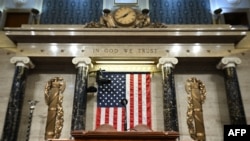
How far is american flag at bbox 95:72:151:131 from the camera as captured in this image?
10305 mm

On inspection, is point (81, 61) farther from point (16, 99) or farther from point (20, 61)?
point (16, 99)

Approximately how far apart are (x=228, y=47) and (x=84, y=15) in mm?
5571

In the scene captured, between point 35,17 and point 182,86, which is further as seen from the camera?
point 35,17

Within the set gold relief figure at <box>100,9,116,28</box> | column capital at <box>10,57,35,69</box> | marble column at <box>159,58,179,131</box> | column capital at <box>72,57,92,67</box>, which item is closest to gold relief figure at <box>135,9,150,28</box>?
gold relief figure at <box>100,9,116,28</box>

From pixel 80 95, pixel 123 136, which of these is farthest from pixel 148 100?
pixel 123 136

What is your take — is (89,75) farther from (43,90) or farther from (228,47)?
(228,47)

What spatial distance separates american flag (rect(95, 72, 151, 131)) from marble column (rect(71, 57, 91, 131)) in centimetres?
64

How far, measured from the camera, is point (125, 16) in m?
11.2

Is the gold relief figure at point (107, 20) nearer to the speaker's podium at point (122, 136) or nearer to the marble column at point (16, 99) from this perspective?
the marble column at point (16, 99)

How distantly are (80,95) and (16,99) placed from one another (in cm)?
210

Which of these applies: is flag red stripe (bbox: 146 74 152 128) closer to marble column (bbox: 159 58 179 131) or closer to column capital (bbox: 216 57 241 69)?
marble column (bbox: 159 58 179 131)

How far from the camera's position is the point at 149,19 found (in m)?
11.2

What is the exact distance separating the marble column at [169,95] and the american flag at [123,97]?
2.20 ft

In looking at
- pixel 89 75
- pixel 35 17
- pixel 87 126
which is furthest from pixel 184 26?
Result: pixel 35 17
